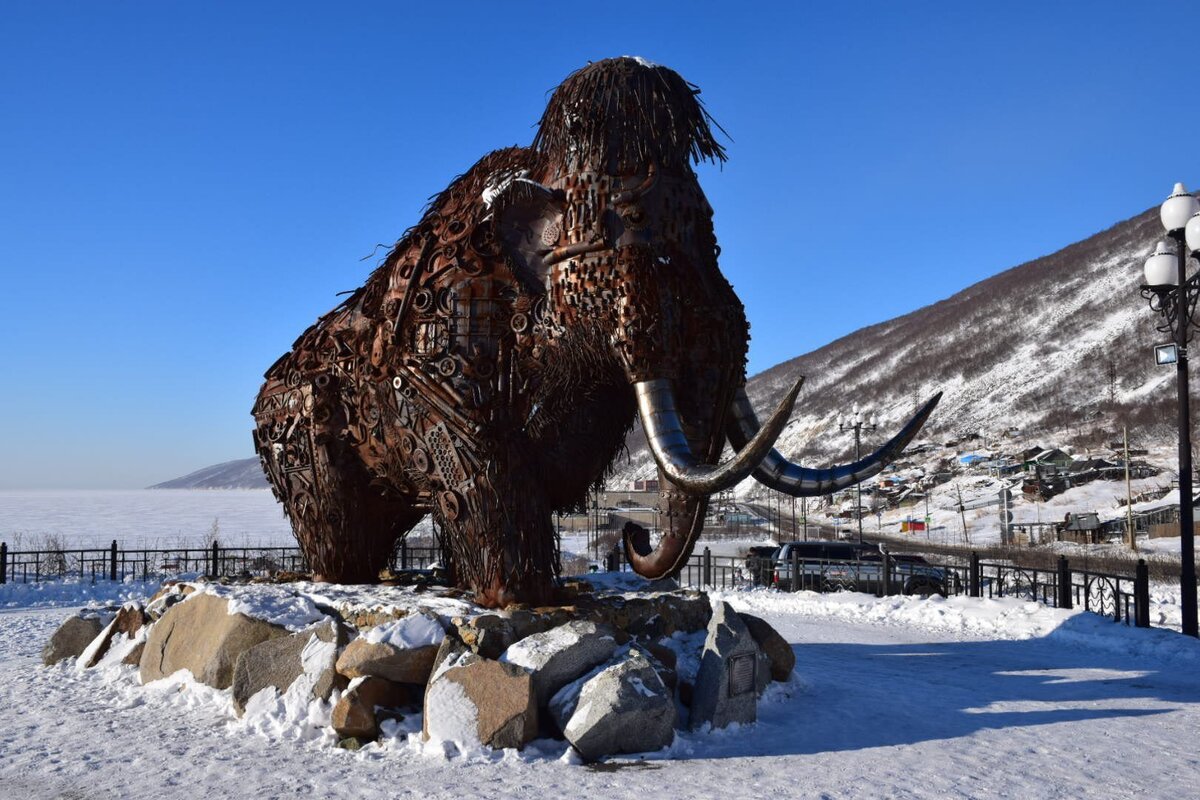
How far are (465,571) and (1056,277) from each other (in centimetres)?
9406

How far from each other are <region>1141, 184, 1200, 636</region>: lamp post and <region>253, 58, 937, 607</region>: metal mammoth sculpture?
20.5 ft

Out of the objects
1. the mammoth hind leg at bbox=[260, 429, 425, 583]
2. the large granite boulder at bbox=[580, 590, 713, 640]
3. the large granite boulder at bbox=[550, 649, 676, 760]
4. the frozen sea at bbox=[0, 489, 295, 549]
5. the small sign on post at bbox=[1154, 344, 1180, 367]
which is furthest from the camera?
the frozen sea at bbox=[0, 489, 295, 549]

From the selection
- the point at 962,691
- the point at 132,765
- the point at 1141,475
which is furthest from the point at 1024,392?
the point at 132,765

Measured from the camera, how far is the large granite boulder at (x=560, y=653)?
4973mm

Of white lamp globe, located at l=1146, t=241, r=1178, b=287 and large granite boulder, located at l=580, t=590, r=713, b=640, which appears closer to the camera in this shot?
large granite boulder, located at l=580, t=590, r=713, b=640

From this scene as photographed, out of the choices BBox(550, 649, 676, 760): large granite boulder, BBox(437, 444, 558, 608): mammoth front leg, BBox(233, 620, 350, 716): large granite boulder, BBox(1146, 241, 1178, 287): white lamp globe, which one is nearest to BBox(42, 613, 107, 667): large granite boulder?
BBox(233, 620, 350, 716): large granite boulder

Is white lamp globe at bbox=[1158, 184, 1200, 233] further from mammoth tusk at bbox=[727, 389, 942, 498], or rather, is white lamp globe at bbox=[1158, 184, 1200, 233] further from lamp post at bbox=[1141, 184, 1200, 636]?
mammoth tusk at bbox=[727, 389, 942, 498]

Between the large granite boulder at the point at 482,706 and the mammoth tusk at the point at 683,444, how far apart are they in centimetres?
136

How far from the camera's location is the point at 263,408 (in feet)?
24.0

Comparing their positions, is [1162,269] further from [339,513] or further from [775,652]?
[339,513]

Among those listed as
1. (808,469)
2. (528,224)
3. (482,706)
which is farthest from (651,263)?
(482,706)

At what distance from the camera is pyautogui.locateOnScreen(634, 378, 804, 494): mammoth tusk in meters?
3.98

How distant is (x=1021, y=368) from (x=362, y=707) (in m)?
70.8

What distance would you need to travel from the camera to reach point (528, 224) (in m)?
5.63
